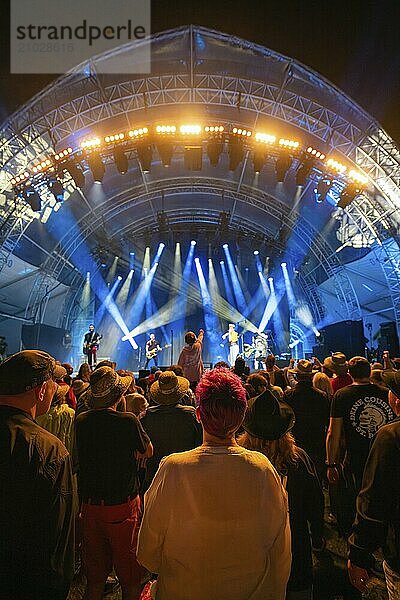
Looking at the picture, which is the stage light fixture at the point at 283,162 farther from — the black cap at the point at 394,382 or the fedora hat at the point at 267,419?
the fedora hat at the point at 267,419

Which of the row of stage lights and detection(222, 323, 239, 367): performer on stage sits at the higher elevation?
the row of stage lights

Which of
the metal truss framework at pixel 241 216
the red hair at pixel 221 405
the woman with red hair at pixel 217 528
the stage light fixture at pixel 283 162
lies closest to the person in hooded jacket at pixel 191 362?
the red hair at pixel 221 405

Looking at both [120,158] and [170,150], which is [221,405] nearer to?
[170,150]

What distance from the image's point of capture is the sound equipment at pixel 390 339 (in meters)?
13.5

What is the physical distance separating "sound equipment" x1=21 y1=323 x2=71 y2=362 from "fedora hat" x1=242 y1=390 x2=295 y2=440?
576 inches

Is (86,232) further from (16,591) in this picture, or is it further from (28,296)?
(16,591)

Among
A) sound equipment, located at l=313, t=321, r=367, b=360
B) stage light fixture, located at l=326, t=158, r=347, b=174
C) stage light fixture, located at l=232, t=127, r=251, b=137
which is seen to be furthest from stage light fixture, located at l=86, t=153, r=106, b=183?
sound equipment, located at l=313, t=321, r=367, b=360

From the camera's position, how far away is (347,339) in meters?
14.4

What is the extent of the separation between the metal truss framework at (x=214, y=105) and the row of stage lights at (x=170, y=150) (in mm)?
624

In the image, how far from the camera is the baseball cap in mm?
1820

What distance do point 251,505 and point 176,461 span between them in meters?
0.33

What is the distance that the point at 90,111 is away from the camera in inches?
517

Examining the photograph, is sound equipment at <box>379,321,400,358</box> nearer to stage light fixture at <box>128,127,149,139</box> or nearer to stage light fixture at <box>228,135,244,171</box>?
stage light fixture at <box>228,135,244,171</box>

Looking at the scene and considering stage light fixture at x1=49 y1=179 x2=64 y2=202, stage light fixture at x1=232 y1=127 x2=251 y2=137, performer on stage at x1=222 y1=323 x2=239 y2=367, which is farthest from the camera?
performer on stage at x1=222 y1=323 x2=239 y2=367
